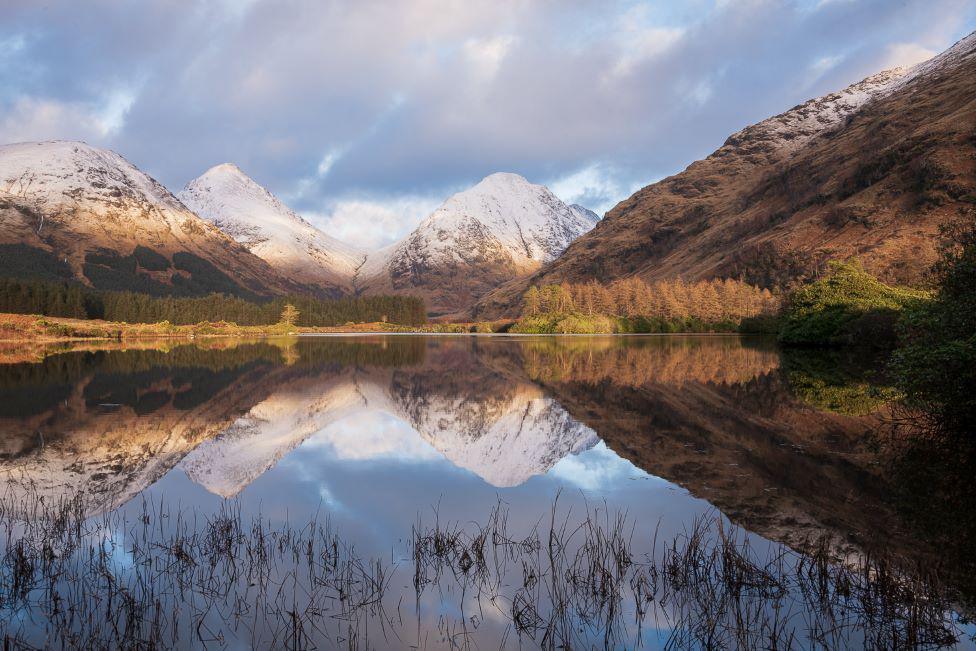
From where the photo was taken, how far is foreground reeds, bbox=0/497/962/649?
7230mm

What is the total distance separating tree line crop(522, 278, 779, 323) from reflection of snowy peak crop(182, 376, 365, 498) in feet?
356

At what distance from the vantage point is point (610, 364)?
152 feet

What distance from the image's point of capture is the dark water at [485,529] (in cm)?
753

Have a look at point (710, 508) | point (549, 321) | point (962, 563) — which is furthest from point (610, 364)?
point (549, 321)

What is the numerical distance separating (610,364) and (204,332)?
394 feet

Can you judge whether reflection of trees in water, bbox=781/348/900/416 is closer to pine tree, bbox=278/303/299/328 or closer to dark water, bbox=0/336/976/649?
dark water, bbox=0/336/976/649

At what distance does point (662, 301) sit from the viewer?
443 ft

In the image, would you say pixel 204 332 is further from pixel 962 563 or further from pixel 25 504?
pixel 962 563

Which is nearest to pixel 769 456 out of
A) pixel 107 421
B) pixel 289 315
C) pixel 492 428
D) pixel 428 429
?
pixel 492 428

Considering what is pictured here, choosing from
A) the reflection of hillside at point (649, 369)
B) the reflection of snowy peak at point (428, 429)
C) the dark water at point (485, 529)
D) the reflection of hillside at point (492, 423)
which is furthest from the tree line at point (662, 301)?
the dark water at point (485, 529)

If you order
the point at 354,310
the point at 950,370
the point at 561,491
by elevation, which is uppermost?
the point at 354,310

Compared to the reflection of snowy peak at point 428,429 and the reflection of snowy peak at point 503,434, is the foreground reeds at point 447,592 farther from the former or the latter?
the reflection of snowy peak at point 503,434

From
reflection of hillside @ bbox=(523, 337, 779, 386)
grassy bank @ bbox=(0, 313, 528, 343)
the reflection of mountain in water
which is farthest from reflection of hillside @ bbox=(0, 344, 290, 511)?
grassy bank @ bbox=(0, 313, 528, 343)

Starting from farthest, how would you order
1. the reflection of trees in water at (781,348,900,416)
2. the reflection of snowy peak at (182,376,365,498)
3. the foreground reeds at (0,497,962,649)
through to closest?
the reflection of trees in water at (781,348,900,416) → the reflection of snowy peak at (182,376,365,498) → the foreground reeds at (0,497,962,649)
